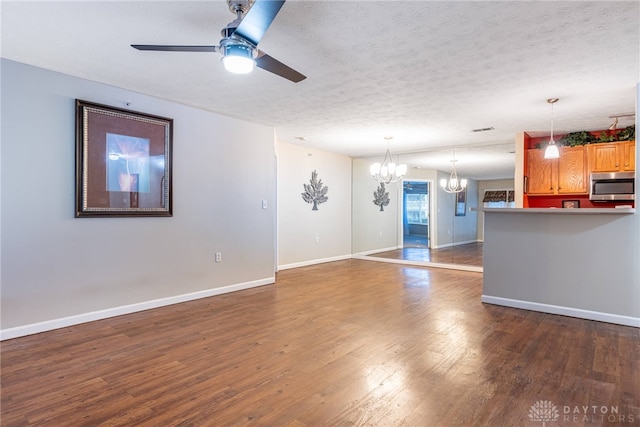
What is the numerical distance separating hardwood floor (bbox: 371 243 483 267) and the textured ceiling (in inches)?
126

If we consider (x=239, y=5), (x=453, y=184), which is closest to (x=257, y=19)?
(x=239, y=5)

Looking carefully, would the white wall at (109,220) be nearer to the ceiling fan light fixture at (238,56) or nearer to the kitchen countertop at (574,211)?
the ceiling fan light fixture at (238,56)

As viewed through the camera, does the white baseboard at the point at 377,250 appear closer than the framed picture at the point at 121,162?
No

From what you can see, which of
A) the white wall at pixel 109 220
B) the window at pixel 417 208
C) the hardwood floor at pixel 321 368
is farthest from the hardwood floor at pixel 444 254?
the white wall at pixel 109 220

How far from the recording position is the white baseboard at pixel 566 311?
3.51 metres

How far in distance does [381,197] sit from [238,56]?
7045mm

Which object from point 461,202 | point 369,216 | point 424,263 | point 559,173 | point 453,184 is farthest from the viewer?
point 369,216

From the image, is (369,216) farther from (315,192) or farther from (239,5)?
(239,5)

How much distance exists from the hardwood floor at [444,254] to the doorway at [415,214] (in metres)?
0.21

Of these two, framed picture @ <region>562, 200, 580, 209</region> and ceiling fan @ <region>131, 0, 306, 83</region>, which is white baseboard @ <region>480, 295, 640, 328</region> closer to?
framed picture @ <region>562, 200, 580, 209</region>

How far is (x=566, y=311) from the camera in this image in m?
3.81

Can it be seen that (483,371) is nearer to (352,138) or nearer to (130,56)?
(130,56)

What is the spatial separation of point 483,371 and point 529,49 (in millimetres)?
2533

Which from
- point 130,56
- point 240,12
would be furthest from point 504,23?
point 130,56
